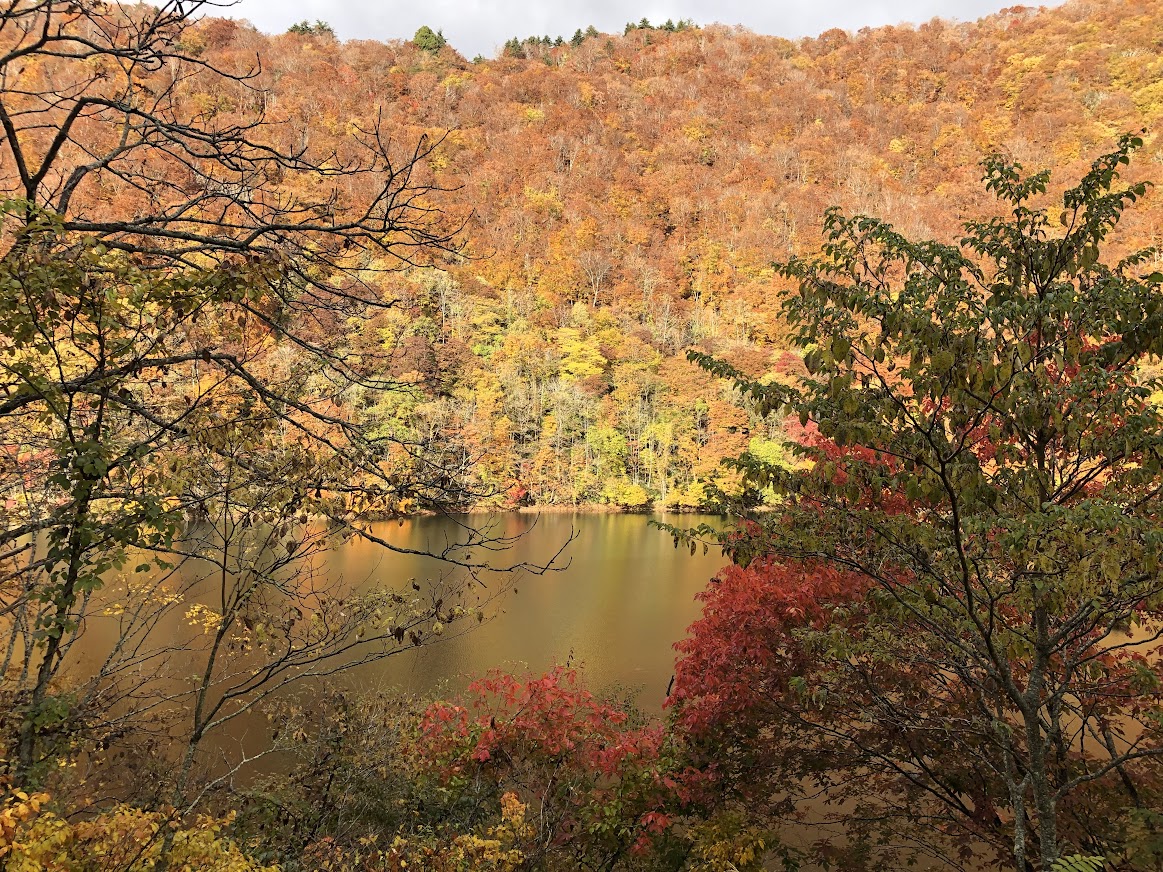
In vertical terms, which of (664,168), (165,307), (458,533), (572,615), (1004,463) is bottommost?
(572,615)

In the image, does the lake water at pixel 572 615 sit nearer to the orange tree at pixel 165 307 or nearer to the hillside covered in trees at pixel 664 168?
the orange tree at pixel 165 307

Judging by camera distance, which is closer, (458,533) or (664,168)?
(458,533)

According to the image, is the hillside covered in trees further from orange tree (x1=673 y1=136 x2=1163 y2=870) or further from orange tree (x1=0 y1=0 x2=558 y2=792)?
orange tree (x1=673 y1=136 x2=1163 y2=870)

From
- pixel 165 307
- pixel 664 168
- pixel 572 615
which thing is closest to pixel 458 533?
pixel 165 307

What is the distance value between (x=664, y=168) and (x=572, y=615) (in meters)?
56.5

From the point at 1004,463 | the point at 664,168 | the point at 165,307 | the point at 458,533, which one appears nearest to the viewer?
the point at 165,307

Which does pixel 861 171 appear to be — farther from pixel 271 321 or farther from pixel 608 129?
pixel 271 321

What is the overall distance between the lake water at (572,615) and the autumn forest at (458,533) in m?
0.62

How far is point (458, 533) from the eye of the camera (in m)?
7.00

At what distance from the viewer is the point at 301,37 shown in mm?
71812

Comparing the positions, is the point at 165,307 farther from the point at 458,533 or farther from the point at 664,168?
the point at 664,168

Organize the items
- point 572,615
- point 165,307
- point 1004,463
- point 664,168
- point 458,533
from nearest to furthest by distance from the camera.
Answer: point 165,307 < point 1004,463 < point 458,533 < point 572,615 < point 664,168

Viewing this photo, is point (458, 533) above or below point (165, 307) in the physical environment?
below

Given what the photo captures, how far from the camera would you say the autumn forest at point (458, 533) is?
78.2 inches
